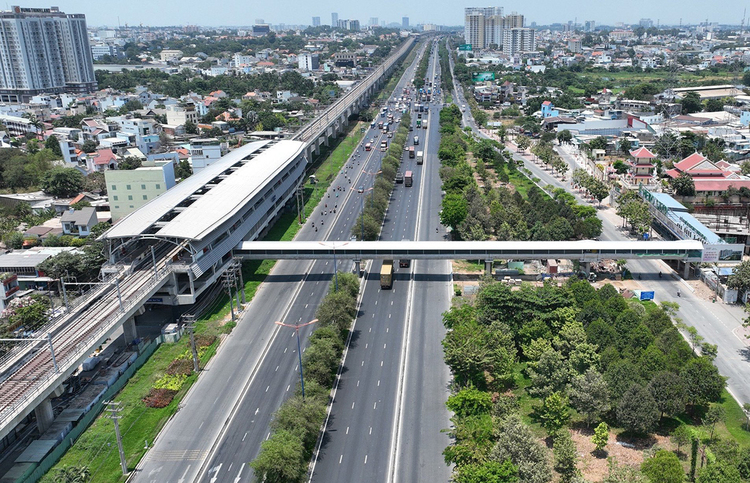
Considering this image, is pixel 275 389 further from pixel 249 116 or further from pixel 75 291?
pixel 249 116

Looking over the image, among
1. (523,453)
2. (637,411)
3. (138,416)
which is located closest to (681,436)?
(637,411)

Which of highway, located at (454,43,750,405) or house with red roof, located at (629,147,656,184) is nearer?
highway, located at (454,43,750,405)

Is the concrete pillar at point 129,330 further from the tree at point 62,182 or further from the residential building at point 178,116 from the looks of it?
the residential building at point 178,116

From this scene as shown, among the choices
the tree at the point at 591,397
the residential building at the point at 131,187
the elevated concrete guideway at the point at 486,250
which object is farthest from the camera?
the residential building at the point at 131,187

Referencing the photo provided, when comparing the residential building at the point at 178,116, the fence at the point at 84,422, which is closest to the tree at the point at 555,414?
the fence at the point at 84,422

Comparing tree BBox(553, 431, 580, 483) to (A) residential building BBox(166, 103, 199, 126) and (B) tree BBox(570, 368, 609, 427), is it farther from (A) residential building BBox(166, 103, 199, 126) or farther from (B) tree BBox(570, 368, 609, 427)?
(A) residential building BBox(166, 103, 199, 126)

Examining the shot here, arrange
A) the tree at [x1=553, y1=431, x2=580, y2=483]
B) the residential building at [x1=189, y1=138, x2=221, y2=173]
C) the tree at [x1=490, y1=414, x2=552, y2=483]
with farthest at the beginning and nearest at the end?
1. the residential building at [x1=189, y1=138, x2=221, y2=173]
2. the tree at [x1=553, y1=431, x2=580, y2=483]
3. the tree at [x1=490, y1=414, x2=552, y2=483]

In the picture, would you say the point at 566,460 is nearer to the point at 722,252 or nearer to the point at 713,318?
the point at 713,318

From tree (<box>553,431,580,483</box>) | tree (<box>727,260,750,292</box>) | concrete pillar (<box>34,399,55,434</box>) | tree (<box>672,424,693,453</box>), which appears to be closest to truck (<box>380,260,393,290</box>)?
tree (<box>553,431,580,483</box>)
